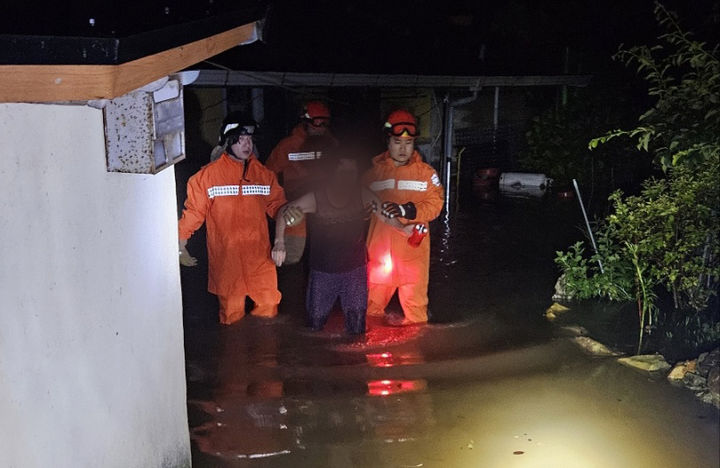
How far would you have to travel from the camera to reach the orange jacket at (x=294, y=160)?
9008 mm

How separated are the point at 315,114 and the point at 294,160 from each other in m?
0.61

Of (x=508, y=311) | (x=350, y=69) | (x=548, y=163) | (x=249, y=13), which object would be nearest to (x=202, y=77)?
(x=350, y=69)

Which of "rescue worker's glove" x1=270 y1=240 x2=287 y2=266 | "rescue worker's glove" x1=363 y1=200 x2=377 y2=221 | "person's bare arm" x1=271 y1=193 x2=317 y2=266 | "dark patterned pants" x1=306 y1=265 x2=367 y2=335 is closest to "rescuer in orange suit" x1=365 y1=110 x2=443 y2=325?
"rescue worker's glove" x1=363 y1=200 x2=377 y2=221

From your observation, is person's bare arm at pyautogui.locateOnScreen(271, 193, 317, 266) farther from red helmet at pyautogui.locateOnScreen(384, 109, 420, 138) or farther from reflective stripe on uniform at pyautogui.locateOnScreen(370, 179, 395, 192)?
red helmet at pyautogui.locateOnScreen(384, 109, 420, 138)

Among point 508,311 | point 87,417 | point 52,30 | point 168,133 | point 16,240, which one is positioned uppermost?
point 52,30

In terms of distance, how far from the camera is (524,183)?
15.8 m

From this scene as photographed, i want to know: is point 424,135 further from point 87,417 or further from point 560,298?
point 87,417

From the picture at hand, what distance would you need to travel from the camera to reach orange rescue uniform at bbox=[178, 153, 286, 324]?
23.0ft

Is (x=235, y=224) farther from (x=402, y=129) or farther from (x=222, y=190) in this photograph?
(x=402, y=129)

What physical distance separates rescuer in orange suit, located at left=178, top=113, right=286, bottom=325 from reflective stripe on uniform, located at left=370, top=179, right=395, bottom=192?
0.86 m

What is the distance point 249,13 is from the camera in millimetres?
4047

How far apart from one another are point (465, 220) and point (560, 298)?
4.63 meters

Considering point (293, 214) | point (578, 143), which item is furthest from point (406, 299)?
point (578, 143)

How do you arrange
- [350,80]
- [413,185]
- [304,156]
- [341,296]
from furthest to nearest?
1. [350,80]
2. [304,156]
3. [413,185]
4. [341,296]
